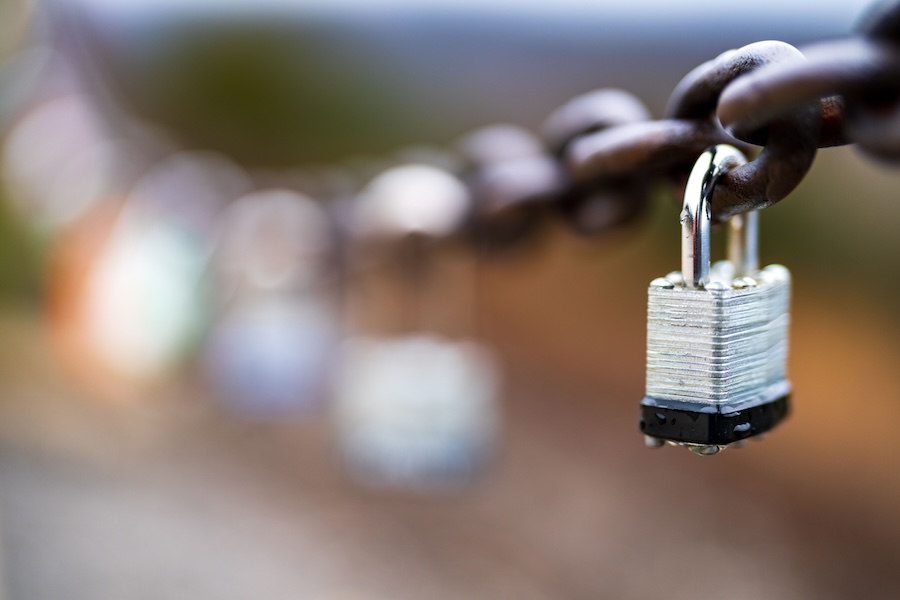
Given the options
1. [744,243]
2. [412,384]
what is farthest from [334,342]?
[744,243]

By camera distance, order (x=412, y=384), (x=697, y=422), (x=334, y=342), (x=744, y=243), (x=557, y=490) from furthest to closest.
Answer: (x=557, y=490) → (x=334, y=342) → (x=412, y=384) → (x=744, y=243) → (x=697, y=422)

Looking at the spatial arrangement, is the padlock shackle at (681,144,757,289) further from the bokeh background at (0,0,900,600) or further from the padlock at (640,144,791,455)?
the bokeh background at (0,0,900,600)

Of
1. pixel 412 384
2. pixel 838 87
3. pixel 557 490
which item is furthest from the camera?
pixel 557 490

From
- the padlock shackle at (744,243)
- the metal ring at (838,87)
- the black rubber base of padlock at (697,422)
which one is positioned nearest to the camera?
the metal ring at (838,87)

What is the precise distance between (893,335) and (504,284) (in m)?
1.58

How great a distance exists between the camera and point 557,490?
2.56 meters

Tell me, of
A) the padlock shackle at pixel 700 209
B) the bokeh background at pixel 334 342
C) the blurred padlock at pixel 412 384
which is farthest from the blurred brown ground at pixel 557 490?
the padlock shackle at pixel 700 209

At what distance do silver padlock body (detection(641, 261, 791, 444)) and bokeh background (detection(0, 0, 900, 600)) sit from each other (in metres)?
0.26

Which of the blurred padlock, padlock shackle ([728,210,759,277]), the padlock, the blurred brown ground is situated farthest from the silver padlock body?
the blurred brown ground

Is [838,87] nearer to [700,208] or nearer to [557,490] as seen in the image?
[700,208]

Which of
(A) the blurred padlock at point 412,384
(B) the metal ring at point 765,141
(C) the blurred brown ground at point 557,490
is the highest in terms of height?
(B) the metal ring at point 765,141

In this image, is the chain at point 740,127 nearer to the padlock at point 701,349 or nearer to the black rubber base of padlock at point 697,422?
the padlock at point 701,349

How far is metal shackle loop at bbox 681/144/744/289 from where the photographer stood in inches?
22.2

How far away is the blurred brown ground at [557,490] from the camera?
6.47 ft
